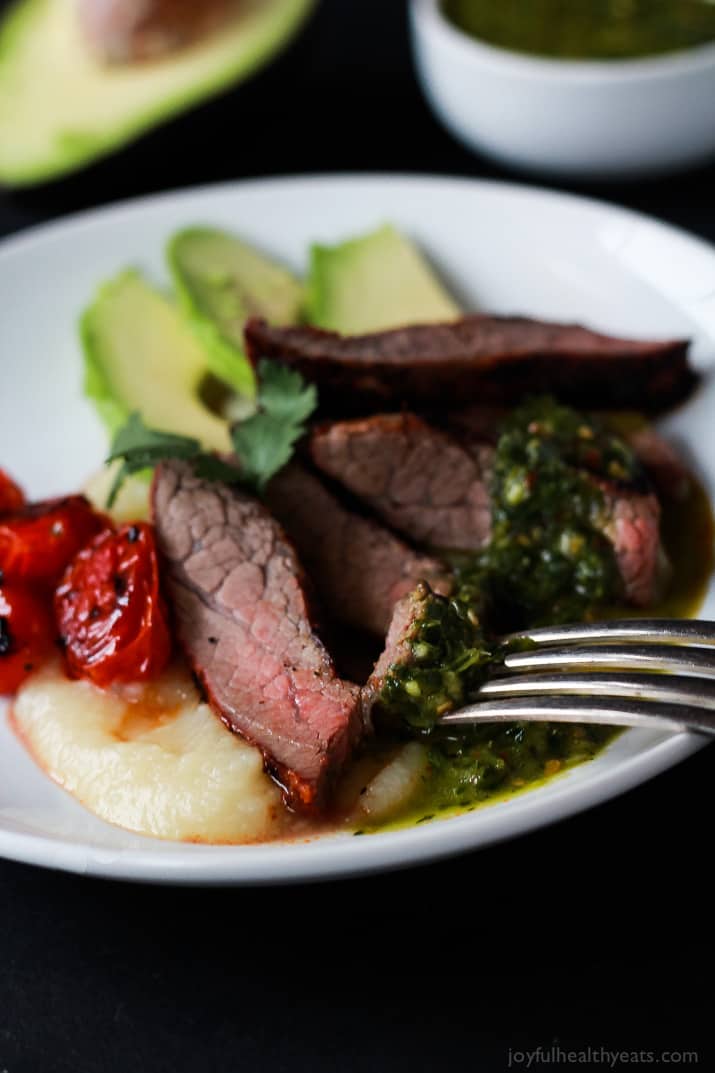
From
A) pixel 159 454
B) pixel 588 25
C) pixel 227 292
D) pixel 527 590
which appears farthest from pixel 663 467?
pixel 588 25

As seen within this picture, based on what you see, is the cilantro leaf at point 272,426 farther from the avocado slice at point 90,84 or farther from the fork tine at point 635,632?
the avocado slice at point 90,84

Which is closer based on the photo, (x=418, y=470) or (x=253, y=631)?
(x=253, y=631)

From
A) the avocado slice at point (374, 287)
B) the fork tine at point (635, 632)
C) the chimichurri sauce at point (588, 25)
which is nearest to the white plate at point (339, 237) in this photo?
the avocado slice at point (374, 287)

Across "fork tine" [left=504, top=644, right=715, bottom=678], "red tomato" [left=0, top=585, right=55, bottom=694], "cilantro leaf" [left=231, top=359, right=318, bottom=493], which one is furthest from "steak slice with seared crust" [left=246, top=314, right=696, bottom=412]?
"fork tine" [left=504, top=644, right=715, bottom=678]

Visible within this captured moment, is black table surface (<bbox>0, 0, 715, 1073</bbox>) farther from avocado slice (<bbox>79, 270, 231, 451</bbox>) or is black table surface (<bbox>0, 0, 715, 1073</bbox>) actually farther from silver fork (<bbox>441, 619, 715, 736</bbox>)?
avocado slice (<bbox>79, 270, 231, 451</bbox>)

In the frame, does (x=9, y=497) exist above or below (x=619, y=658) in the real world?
above

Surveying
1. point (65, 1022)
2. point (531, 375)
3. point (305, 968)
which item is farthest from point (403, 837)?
point (531, 375)

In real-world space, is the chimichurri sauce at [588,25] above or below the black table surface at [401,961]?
above

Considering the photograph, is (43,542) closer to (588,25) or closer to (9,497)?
(9,497)
